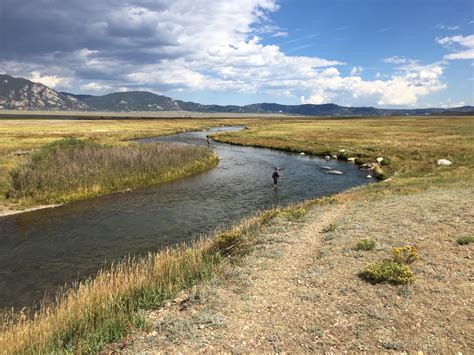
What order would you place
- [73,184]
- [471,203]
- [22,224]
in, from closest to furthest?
[471,203]
[22,224]
[73,184]

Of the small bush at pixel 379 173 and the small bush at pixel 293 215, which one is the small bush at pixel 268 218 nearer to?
the small bush at pixel 293 215

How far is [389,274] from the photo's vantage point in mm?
12672

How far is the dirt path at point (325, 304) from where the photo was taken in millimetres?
9406

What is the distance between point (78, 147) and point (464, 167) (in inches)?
1879

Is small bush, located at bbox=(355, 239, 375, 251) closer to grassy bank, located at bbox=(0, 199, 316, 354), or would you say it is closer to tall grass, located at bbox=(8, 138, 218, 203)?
grassy bank, located at bbox=(0, 199, 316, 354)

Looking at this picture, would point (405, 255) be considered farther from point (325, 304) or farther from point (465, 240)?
point (325, 304)

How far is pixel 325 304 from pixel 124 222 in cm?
1973

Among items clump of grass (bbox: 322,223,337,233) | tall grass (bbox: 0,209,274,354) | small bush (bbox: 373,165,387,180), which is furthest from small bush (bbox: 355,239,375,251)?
small bush (bbox: 373,165,387,180)

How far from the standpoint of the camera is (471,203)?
22.6 meters

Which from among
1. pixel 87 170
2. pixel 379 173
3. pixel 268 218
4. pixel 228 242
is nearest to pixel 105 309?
pixel 228 242

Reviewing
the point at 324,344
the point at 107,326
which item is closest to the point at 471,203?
the point at 324,344

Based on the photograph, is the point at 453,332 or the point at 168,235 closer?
the point at 453,332

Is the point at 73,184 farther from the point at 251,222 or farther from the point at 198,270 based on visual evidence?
the point at 198,270

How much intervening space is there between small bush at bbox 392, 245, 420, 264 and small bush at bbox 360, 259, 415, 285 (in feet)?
3.47
